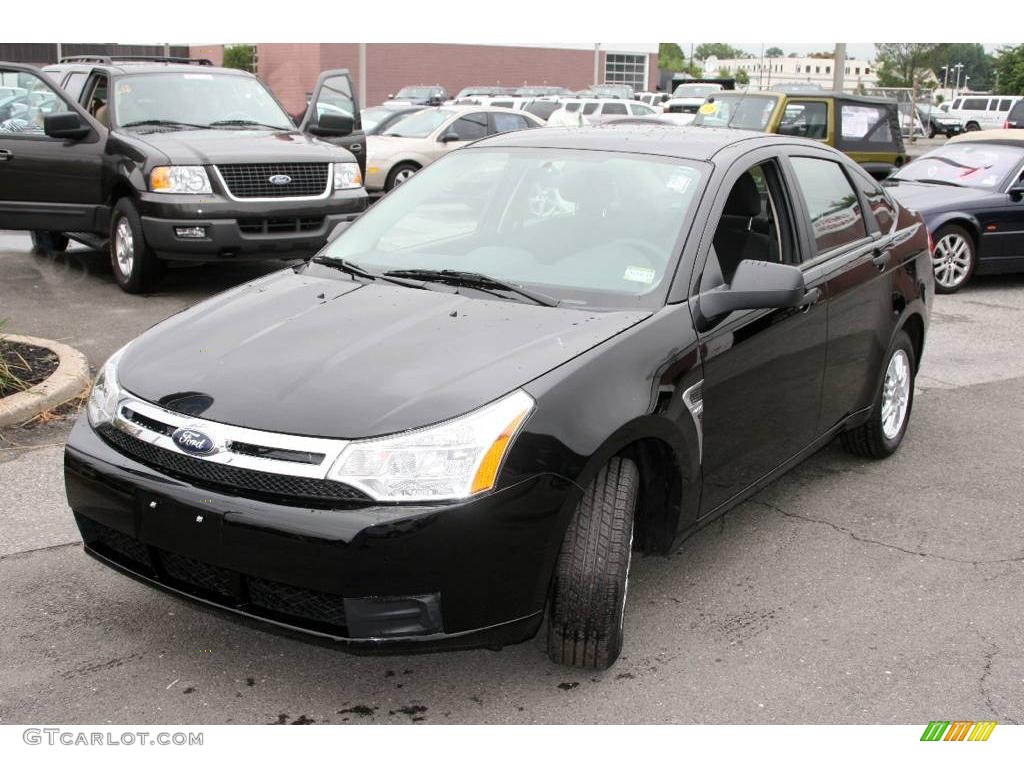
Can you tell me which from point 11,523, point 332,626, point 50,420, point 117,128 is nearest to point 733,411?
point 332,626

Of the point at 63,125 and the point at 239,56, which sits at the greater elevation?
the point at 239,56

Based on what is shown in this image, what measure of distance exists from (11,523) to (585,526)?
104 inches

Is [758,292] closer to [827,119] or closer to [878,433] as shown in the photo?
[878,433]

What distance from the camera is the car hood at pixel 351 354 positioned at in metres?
3.21

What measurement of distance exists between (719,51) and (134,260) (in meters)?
167

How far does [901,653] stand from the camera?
378 cm

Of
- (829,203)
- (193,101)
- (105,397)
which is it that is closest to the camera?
(105,397)

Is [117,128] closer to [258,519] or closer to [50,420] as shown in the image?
[50,420]

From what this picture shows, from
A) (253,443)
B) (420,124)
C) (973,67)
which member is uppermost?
(973,67)

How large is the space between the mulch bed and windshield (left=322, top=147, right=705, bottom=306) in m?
2.47

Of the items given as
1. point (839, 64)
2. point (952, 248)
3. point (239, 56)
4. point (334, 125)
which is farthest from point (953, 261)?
point (239, 56)

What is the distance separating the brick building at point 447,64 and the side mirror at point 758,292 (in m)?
60.1

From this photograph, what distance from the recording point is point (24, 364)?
21.3 ft
